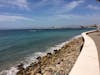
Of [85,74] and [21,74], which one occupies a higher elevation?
[85,74]

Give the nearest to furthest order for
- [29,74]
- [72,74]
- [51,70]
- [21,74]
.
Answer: [72,74]
[51,70]
[29,74]
[21,74]

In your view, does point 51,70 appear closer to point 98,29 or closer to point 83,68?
point 83,68

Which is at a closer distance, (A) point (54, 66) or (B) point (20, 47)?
(A) point (54, 66)

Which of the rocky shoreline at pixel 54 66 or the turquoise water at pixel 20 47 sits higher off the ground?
the rocky shoreline at pixel 54 66

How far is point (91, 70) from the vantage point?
520cm

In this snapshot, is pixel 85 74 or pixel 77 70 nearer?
pixel 85 74

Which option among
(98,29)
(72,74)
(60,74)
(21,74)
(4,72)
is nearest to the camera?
(72,74)

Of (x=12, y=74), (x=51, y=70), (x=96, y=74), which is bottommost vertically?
(x=12, y=74)

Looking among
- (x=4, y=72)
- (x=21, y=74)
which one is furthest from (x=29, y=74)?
(x=4, y=72)

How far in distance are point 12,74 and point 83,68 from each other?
7270 mm

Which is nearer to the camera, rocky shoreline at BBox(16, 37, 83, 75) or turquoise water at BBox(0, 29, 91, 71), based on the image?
rocky shoreline at BBox(16, 37, 83, 75)

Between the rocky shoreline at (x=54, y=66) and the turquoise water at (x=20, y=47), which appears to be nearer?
the rocky shoreline at (x=54, y=66)

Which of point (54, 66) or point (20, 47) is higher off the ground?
point (54, 66)

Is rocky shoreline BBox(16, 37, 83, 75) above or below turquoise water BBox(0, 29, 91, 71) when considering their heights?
above
